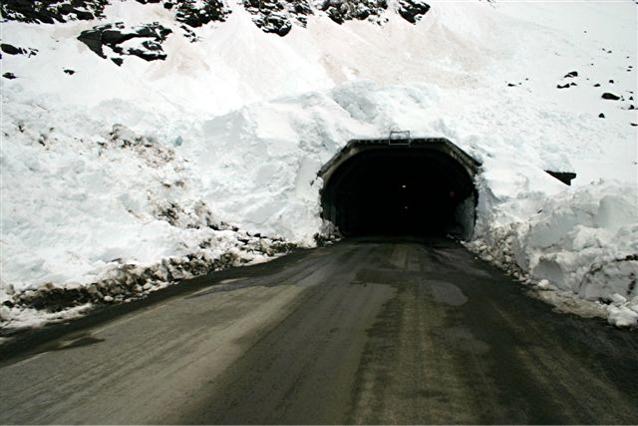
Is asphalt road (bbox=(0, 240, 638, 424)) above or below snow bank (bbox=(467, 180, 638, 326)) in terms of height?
below

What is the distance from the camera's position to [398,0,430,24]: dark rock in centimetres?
4869

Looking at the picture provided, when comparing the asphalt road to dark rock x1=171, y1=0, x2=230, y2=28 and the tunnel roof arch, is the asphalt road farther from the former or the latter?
dark rock x1=171, y1=0, x2=230, y2=28

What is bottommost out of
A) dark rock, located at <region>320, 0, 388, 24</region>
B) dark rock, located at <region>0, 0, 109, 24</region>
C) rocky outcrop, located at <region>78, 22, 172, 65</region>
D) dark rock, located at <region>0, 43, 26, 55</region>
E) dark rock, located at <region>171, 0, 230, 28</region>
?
dark rock, located at <region>0, 43, 26, 55</region>

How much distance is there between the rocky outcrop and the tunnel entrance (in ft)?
50.7

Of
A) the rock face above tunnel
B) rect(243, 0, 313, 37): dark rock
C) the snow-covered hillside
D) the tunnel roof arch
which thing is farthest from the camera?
rect(243, 0, 313, 37): dark rock

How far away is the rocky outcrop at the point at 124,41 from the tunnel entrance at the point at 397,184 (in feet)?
50.7

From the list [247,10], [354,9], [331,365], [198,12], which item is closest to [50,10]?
[198,12]

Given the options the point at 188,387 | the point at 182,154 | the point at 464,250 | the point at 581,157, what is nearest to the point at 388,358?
the point at 188,387

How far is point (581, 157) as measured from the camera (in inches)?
1003

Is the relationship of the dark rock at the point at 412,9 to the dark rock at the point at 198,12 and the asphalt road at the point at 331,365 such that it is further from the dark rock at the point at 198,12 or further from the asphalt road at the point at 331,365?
the asphalt road at the point at 331,365

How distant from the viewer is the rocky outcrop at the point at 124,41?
1020 inches

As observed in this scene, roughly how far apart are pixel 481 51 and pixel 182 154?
3540cm

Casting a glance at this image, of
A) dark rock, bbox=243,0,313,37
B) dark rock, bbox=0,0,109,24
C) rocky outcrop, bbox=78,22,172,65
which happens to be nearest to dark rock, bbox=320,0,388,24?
dark rock, bbox=243,0,313,37

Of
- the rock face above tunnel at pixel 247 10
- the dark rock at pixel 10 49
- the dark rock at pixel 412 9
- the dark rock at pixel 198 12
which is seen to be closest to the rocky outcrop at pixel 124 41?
the rock face above tunnel at pixel 247 10
